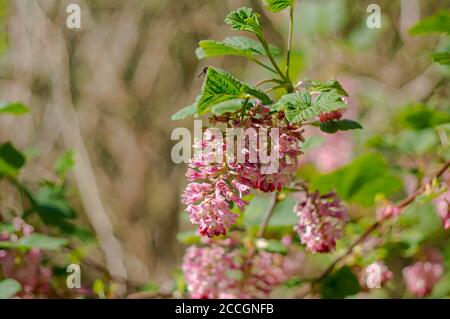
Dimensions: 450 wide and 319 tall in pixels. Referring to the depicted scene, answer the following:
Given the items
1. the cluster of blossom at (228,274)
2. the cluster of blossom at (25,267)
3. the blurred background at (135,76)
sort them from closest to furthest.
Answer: the cluster of blossom at (228,274) → the cluster of blossom at (25,267) → the blurred background at (135,76)

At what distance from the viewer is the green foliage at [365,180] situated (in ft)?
4.27

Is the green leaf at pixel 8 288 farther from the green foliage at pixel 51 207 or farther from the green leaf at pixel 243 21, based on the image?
the green leaf at pixel 243 21

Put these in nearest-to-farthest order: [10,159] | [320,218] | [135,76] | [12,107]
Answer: [320,218]
[12,107]
[10,159]
[135,76]

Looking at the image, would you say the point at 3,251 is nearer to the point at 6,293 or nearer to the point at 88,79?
the point at 6,293

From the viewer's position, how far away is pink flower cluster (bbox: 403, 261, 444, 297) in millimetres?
1509

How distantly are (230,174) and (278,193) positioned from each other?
320 mm

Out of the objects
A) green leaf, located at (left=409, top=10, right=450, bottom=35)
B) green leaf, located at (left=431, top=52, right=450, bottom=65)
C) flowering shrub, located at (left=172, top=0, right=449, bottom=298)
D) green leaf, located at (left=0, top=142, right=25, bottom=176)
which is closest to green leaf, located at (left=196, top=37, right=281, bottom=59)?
flowering shrub, located at (left=172, top=0, right=449, bottom=298)

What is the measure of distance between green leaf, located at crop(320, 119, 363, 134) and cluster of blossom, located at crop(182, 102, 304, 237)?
0.07m

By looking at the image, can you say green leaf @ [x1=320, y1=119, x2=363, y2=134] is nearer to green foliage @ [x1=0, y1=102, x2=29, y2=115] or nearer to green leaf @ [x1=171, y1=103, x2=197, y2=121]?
green leaf @ [x1=171, y1=103, x2=197, y2=121]

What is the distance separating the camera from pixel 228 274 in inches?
46.8

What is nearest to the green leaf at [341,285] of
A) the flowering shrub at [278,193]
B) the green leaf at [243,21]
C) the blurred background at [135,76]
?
the flowering shrub at [278,193]

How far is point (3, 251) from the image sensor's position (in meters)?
1.26

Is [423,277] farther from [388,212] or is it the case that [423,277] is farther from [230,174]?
[230,174]

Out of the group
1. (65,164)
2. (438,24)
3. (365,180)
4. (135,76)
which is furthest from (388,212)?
(135,76)
